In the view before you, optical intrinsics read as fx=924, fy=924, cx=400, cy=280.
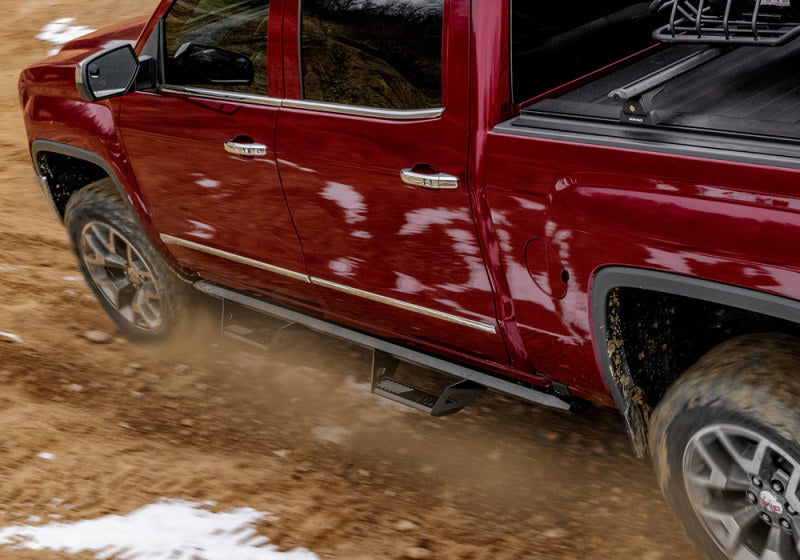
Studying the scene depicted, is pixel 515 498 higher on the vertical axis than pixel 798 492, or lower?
lower

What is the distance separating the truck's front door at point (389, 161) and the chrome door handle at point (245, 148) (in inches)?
3.4

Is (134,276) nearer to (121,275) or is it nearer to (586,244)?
(121,275)

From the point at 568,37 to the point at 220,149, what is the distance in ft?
4.71

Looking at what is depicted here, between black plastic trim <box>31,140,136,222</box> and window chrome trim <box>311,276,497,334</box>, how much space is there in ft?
4.10

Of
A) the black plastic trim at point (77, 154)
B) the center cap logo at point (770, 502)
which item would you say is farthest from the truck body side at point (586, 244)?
the black plastic trim at point (77, 154)

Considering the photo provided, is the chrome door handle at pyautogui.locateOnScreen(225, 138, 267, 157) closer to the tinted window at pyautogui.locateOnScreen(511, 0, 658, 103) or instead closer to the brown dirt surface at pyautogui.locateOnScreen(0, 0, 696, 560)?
the tinted window at pyautogui.locateOnScreen(511, 0, 658, 103)

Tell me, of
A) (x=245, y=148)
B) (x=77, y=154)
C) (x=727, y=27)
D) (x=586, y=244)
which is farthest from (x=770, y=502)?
(x=77, y=154)

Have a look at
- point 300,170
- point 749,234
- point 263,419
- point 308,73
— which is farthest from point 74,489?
point 749,234

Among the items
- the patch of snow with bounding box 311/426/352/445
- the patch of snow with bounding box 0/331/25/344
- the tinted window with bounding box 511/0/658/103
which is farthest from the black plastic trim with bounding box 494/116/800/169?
the patch of snow with bounding box 0/331/25/344

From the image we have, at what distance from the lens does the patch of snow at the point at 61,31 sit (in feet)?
40.0

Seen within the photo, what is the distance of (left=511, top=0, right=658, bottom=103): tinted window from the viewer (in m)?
2.88

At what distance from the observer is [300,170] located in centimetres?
339

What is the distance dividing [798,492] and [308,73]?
2119mm

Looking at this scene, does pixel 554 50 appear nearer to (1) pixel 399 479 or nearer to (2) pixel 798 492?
(2) pixel 798 492
